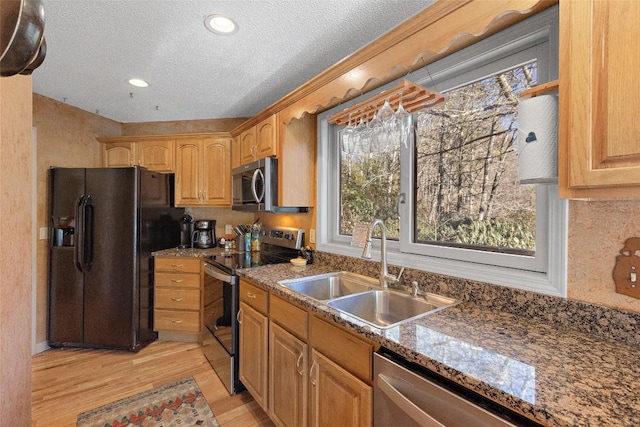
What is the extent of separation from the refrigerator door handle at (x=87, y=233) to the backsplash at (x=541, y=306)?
8.82ft

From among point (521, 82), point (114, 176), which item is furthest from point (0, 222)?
point (521, 82)

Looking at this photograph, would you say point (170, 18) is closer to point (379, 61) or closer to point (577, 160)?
point (379, 61)

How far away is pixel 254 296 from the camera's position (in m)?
1.78

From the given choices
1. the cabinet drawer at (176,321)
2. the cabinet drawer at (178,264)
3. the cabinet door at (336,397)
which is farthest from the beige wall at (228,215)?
the cabinet drawer at (176,321)

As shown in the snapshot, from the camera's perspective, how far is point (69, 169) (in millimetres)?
2555

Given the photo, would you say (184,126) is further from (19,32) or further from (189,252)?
(19,32)

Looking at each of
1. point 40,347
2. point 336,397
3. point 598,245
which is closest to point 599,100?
point 598,245

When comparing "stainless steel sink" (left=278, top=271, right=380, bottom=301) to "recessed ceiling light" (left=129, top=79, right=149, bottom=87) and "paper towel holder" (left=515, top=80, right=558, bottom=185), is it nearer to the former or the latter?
"paper towel holder" (left=515, top=80, right=558, bottom=185)

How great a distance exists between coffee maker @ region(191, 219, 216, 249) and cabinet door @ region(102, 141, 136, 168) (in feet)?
3.23

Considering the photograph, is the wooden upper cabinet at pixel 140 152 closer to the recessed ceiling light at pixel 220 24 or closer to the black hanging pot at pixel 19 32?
the recessed ceiling light at pixel 220 24

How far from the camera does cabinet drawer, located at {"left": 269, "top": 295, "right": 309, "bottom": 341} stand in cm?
136

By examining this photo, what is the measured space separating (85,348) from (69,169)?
1.65 meters

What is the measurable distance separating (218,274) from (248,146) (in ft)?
3.87

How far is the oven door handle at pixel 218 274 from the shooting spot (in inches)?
77.3
